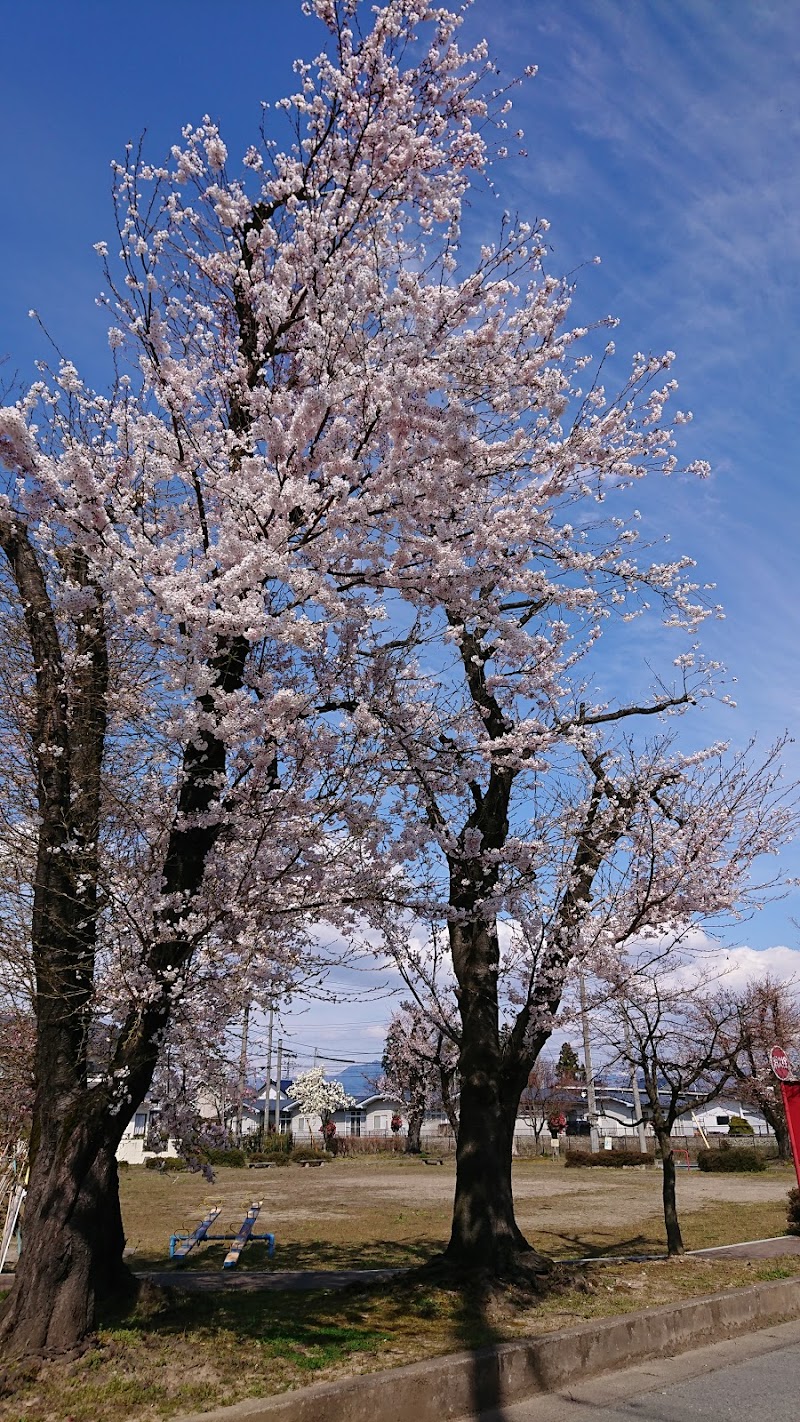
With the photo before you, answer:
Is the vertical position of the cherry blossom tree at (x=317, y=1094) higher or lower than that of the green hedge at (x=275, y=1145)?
higher

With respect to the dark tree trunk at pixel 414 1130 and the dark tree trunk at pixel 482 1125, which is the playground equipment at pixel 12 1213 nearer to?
the dark tree trunk at pixel 482 1125

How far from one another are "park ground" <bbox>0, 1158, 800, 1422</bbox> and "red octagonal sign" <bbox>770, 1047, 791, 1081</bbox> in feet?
6.53

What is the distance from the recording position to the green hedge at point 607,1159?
36.1m

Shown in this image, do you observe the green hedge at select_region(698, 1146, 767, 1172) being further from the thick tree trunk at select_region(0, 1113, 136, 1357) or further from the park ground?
the thick tree trunk at select_region(0, 1113, 136, 1357)

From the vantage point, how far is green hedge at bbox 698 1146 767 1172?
33.5m

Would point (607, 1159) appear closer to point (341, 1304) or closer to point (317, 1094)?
point (341, 1304)

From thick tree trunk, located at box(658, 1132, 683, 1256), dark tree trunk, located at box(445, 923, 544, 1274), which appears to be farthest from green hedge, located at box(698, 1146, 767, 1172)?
dark tree trunk, located at box(445, 923, 544, 1274)

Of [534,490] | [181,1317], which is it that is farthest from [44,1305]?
[534,490]

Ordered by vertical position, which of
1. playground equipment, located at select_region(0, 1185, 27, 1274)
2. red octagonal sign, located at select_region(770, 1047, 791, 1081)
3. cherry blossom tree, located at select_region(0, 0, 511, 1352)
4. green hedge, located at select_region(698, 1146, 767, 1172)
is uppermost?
cherry blossom tree, located at select_region(0, 0, 511, 1352)

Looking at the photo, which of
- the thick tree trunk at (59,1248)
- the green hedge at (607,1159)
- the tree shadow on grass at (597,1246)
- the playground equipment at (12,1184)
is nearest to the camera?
the thick tree trunk at (59,1248)

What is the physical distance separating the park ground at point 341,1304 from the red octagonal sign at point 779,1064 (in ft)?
6.53

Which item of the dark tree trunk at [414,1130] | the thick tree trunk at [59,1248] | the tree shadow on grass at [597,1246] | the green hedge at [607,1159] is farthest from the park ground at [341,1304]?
the dark tree trunk at [414,1130]

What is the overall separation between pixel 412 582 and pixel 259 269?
3056 mm

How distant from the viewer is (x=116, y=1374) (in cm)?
538
